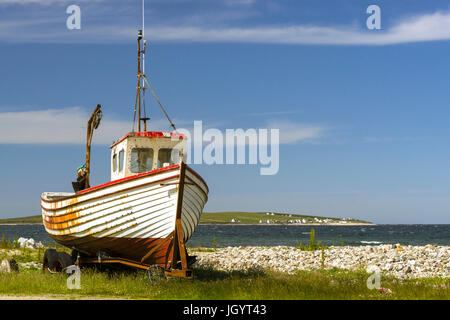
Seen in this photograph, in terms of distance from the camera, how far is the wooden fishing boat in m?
14.1

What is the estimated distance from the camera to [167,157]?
640 inches

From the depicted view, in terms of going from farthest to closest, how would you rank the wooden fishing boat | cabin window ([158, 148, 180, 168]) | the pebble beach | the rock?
the pebble beach < the rock < cabin window ([158, 148, 180, 168]) < the wooden fishing boat

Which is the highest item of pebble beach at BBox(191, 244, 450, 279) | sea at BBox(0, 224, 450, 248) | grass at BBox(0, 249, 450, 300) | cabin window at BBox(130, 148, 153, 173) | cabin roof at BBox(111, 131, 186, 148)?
cabin roof at BBox(111, 131, 186, 148)

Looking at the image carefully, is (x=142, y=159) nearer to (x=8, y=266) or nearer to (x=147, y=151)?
(x=147, y=151)

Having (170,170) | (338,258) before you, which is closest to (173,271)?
(170,170)

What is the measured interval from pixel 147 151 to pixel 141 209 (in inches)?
95.1

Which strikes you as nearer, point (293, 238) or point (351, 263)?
point (351, 263)

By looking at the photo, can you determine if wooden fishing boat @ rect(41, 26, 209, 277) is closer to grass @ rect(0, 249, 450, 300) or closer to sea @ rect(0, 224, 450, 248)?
grass @ rect(0, 249, 450, 300)

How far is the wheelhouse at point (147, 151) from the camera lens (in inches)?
624

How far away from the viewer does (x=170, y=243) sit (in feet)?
47.2

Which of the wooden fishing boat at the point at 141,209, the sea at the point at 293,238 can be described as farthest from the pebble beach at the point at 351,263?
the sea at the point at 293,238

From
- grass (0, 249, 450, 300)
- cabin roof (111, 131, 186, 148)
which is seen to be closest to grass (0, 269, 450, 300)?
grass (0, 249, 450, 300)

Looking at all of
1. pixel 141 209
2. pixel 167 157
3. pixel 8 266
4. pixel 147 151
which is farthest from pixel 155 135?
pixel 8 266

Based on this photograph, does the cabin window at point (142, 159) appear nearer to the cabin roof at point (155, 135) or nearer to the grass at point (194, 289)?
the cabin roof at point (155, 135)
